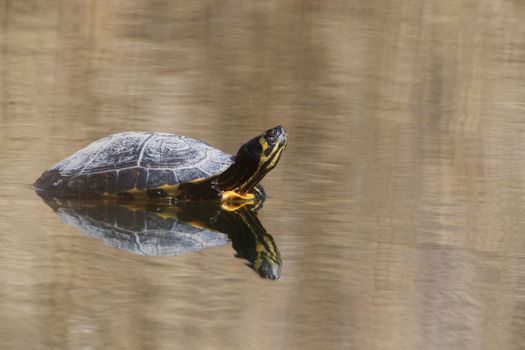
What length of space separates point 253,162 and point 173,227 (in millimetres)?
879

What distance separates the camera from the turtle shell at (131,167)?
6.47 m

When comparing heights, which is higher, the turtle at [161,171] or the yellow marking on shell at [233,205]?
the turtle at [161,171]

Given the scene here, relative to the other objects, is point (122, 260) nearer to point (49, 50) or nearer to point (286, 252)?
point (286, 252)

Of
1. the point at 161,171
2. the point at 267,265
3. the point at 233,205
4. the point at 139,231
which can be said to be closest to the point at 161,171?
the point at 161,171

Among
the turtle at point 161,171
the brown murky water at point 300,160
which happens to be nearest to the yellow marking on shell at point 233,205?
the turtle at point 161,171

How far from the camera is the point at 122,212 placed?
6223 mm

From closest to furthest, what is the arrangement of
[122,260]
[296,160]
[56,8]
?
[122,260] → [296,160] → [56,8]

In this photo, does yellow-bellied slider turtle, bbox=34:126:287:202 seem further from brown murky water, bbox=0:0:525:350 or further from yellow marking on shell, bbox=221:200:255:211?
brown murky water, bbox=0:0:525:350

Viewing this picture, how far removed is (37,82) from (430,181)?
198 inches

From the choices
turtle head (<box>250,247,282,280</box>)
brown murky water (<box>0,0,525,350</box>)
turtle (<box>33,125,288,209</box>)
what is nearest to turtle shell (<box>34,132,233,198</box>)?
turtle (<box>33,125,288,209</box>)

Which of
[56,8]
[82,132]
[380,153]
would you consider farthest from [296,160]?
[56,8]

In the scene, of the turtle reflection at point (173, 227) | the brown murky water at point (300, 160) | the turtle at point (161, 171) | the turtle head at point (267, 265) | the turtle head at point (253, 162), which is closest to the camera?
the brown murky water at point (300, 160)

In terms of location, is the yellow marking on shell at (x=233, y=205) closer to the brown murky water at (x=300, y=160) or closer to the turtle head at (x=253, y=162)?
the turtle head at (x=253, y=162)

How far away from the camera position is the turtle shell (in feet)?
21.2
